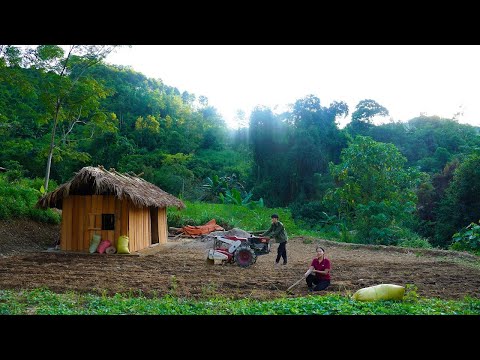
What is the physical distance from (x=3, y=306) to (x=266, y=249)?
6034 millimetres

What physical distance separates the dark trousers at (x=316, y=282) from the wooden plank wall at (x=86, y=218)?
695cm

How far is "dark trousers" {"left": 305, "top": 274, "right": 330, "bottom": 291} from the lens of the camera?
7.10 meters

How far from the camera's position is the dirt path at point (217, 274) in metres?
7.17

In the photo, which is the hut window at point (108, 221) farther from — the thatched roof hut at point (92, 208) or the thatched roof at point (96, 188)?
the thatched roof at point (96, 188)

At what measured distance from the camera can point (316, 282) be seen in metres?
7.27

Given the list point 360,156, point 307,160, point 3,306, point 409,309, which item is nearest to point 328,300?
point 409,309

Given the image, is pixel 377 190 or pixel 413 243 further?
pixel 377 190

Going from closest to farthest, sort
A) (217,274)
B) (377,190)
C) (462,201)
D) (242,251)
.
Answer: (217,274), (242,251), (377,190), (462,201)

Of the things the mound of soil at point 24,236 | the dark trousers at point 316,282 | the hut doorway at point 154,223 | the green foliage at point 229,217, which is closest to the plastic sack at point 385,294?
the dark trousers at point 316,282

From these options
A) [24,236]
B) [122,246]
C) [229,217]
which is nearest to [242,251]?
[122,246]

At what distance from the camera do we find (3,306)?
16.2 feet

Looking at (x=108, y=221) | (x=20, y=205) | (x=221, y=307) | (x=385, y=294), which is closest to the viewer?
(x=221, y=307)

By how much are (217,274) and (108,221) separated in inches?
214

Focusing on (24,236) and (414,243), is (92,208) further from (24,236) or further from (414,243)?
(414,243)
